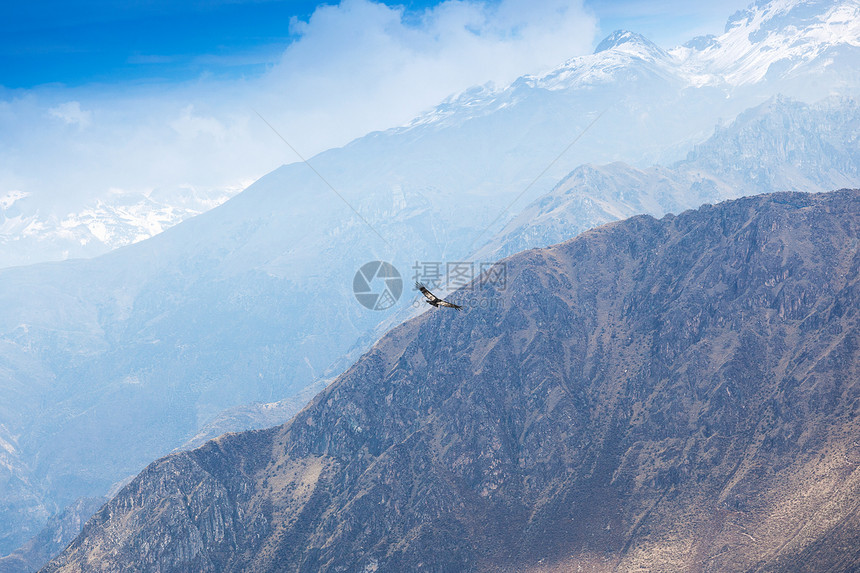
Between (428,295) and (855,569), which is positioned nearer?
(428,295)

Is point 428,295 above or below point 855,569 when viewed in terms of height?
above
